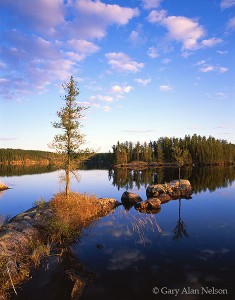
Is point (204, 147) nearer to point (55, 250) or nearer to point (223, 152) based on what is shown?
point (223, 152)

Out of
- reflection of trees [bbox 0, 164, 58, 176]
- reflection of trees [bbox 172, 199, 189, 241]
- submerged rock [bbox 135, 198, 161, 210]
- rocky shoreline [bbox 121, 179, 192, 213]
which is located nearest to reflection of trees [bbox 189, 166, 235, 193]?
rocky shoreline [bbox 121, 179, 192, 213]

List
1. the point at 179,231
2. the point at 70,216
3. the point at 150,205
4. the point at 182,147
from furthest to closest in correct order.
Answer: the point at 182,147
the point at 150,205
the point at 70,216
the point at 179,231

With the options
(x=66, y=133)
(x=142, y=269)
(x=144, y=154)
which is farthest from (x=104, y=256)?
(x=144, y=154)

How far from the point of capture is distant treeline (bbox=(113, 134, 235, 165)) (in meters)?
148

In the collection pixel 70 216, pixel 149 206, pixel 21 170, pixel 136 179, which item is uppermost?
pixel 21 170

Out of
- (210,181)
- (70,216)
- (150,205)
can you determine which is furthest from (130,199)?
(210,181)

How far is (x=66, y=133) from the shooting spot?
2772 cm

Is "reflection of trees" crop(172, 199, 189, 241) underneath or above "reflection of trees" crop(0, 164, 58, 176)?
underneath

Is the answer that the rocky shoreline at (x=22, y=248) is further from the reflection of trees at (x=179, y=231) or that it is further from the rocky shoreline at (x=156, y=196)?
the rocky shoreline at (x=156, y=196)

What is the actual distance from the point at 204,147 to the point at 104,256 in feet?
460

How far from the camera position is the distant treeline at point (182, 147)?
148 metres

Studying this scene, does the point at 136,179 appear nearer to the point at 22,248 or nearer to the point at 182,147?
the point at 22,248

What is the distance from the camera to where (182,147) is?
504ft

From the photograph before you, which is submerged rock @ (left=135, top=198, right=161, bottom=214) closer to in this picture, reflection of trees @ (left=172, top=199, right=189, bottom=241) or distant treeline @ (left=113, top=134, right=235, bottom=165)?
reflection of trees @ (left=172, top=199, right=189, bottom=241)
